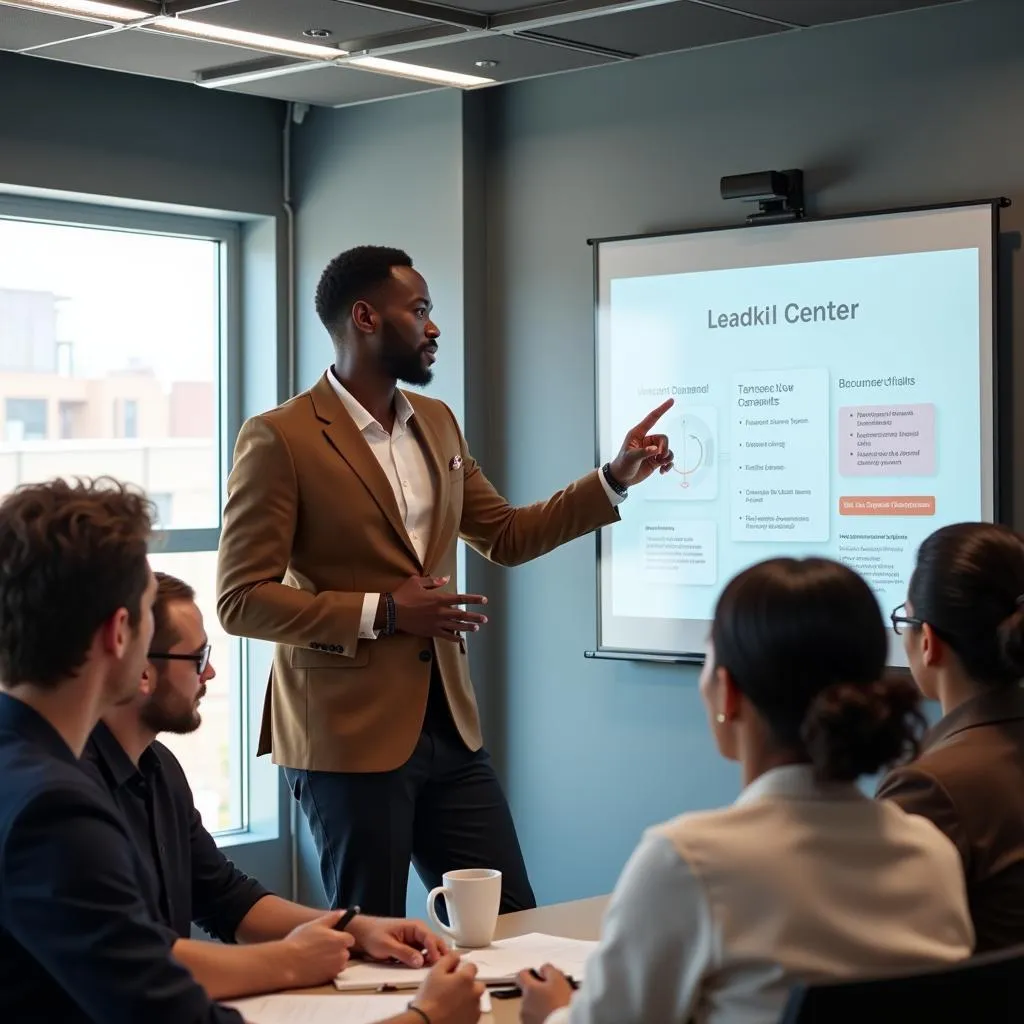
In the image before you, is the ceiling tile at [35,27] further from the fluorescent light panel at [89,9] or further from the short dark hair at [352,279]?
the short dark hair at [352,279]

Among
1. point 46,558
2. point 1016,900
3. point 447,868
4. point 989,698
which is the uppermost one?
point 46,558

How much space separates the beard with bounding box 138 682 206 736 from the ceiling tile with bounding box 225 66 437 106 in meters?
2.55

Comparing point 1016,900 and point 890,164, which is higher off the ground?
point 890,164

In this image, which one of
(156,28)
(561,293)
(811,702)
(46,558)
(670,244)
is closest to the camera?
(811,702)

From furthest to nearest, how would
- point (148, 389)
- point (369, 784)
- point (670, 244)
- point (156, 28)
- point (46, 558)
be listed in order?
1. point (148, 389)
2. point (670, 244)
3. point (156, 28)
4. point (369, 784)
5. point (46, 558)

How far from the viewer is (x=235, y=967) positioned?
200 cm

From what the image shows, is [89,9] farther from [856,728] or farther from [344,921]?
[856,728]

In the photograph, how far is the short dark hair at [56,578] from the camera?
64.7 inches

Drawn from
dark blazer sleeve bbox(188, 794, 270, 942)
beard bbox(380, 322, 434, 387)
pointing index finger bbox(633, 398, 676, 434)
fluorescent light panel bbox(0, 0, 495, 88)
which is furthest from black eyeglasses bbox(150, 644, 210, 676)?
fluorescent light panel bbox(0, 0, 495, 88)

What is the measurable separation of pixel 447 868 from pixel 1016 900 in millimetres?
1579

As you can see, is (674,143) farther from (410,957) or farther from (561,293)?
(410,957)

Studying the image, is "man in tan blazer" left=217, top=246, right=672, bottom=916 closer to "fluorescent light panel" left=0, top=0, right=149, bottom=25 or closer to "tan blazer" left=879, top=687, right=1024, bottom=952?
"fluorescent light panel" left=0, top=0, right=149, bottom=25

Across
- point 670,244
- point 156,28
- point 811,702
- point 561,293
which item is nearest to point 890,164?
point 670,244

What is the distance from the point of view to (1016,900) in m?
1.88
